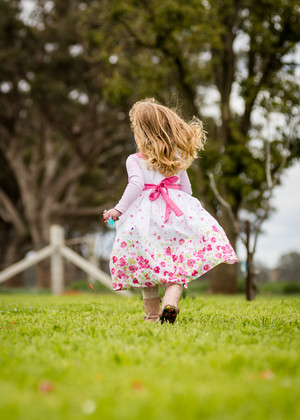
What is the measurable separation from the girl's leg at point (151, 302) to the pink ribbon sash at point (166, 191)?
2.01 feet

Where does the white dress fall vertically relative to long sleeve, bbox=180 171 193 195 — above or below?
below

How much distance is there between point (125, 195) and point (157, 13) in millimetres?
9223

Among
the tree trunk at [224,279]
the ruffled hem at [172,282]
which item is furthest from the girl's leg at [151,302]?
the tree trunk at [224,279]

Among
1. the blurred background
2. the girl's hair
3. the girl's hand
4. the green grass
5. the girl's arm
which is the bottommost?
the green grass

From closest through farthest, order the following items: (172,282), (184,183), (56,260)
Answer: (172,282)
(184,183)
(56,260)

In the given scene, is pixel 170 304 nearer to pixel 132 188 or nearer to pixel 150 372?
pixel 132 188

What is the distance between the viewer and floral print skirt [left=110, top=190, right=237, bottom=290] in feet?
13.3

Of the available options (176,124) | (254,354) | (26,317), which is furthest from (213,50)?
(254,354)

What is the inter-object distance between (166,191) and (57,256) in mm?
9102

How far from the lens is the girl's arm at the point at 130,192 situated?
4.18 m

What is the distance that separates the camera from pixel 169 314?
12.6ft

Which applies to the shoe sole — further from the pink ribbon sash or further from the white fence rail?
the white fence rail

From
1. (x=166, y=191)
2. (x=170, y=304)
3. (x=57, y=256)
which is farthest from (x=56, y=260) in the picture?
(x=170, y=304)

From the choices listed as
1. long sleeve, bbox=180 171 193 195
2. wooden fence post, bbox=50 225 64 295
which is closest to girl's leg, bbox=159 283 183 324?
long sleeve, bbox=180 171 193 195
